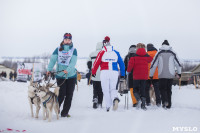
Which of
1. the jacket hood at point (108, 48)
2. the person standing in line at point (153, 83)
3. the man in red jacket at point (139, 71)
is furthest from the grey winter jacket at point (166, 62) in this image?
the jacket hood at point (108, 48)

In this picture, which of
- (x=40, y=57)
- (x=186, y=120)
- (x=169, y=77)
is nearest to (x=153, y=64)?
(x=169, y=77)

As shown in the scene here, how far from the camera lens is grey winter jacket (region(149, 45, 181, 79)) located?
352 inches

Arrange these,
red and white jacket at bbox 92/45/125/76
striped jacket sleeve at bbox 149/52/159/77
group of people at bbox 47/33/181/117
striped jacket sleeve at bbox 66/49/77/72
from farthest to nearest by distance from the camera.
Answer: striped jacket sleeve at bbox 149/52/159/77
red and white jacket at bbox 92/45/125/76
group of people at bbox 47/33/181/117
striped jacket sleeve at bbox 66/49/77/72

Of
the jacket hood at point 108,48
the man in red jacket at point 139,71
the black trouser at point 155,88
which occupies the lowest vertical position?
the black trouser at point 155,88

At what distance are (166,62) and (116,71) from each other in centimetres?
186

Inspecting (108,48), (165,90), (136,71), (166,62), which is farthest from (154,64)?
(108,48)

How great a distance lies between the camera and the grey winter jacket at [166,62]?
8930 mm

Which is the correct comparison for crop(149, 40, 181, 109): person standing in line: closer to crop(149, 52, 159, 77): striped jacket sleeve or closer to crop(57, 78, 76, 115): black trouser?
crop(149, 52, 159, 77): striped jacket sleeve

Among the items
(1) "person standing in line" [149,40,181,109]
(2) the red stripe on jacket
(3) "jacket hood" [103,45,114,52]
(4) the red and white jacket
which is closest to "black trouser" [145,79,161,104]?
(1) "person standing in line" [149,40,181,109]

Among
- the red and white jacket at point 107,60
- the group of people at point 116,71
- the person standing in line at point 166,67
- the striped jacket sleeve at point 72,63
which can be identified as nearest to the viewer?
the striped jacket sleeve at point 72,63

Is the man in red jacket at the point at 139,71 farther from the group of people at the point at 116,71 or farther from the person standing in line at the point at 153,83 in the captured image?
the person standing in line at the point at 153,83

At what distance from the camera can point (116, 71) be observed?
809 cm

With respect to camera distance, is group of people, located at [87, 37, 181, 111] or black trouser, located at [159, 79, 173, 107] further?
black trouser, located at [159, 79, 173, 107]

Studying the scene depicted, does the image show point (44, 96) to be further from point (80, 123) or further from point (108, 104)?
point (108, 104)
